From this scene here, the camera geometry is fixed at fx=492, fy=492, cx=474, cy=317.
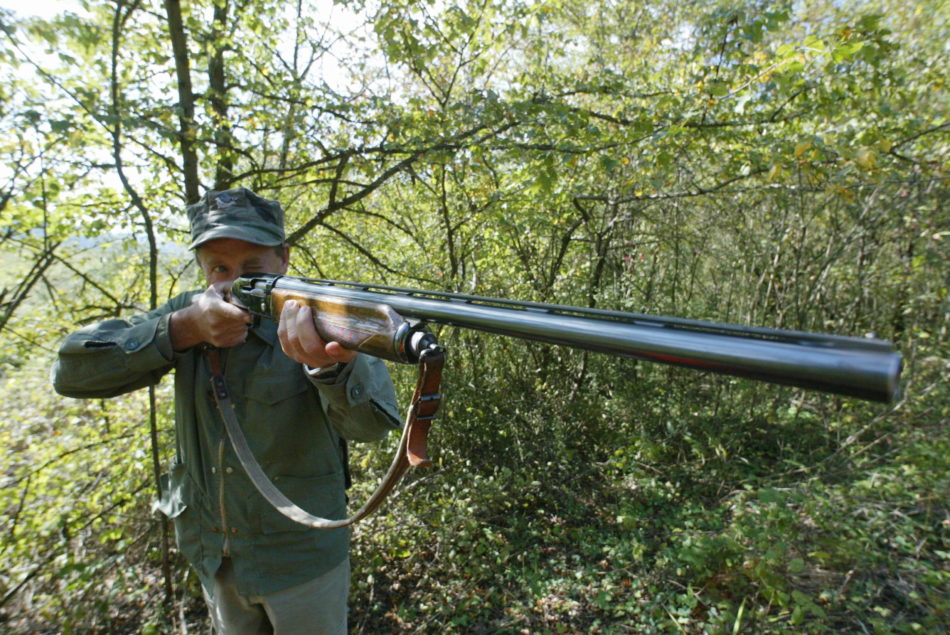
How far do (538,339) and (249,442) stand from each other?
1597 mm

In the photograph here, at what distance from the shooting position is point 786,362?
0.73 metres

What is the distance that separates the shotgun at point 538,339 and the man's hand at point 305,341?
31 mm

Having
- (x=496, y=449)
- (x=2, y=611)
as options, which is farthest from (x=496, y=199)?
(x=2, y=611)

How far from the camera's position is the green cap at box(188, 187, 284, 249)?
7.08 ft

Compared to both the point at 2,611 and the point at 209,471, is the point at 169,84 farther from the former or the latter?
the point at 2,611

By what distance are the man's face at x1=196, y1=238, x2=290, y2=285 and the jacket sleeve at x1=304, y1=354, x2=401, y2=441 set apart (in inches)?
29.8

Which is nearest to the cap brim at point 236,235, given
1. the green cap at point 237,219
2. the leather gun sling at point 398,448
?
the green cap at point 237,219

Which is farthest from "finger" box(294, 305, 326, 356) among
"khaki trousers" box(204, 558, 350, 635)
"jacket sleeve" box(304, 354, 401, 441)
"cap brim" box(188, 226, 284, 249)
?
"khaki trousers" box(204, 558, 350, 635)

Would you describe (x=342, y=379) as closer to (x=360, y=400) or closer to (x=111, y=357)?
(x=360, y=400)

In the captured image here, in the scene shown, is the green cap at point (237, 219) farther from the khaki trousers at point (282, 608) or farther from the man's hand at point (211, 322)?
the khaki trousers at point (282, 608)

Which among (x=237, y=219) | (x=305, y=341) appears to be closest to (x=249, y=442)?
(x=305, y=341)

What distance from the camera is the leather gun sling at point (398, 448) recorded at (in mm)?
1280

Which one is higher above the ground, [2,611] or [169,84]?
[169,84]

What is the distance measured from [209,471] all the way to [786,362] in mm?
2209
